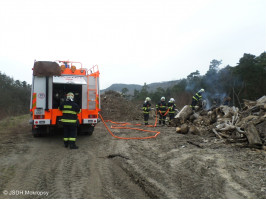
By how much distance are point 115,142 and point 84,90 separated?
217 centimetres

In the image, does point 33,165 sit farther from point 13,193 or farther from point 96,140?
point 96,140

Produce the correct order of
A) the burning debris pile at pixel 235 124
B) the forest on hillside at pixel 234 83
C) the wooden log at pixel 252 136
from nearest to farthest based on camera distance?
the wooden log at pixel 252 136 < the burning debris pile at pixel 235 124 < the forest on hillside at pixel 234 83

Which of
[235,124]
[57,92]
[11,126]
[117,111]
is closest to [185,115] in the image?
[235,124]

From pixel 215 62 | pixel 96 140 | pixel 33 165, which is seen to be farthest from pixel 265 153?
pixel 215 62

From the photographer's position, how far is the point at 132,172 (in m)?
4.10

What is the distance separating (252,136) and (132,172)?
3.96 metres

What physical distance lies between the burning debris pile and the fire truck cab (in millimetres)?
4027

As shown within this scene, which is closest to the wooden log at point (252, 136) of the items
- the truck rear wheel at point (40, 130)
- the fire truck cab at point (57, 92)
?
the fire truck cab at point (57, 92)

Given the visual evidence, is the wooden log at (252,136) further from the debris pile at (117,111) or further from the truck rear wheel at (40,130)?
the debris pile at (117,111)

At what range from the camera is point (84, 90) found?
24.3 ft

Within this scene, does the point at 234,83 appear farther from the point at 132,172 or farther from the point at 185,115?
the point at 132,172

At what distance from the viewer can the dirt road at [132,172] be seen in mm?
3275

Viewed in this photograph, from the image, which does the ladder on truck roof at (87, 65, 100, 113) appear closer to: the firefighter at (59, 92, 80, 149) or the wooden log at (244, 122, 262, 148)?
the firefighter at (59, 92, 80, 149)

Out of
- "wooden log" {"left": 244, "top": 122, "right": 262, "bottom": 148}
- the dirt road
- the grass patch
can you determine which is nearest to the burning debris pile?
"wooden log" {"left": 244, "top": 122, "right": 262, "bottom": 148}
